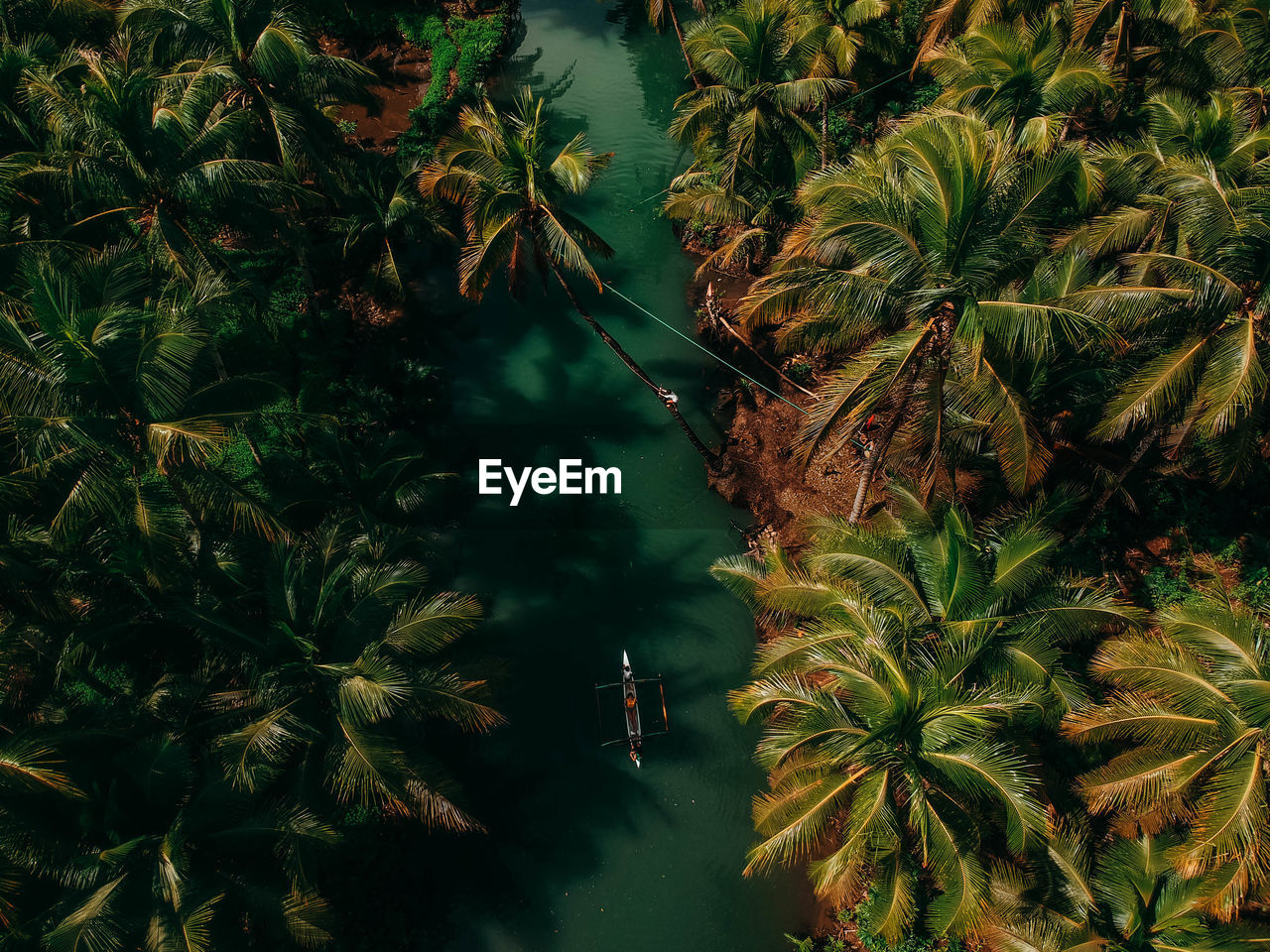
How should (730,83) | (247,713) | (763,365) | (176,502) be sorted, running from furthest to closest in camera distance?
(763,365)
(730,83)
(176,502)
(247,713)

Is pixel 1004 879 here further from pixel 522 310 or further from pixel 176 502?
pixel 522 310

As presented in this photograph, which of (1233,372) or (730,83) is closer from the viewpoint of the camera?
(1233,372)

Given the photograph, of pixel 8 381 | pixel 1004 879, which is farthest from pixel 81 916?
pixel 1004 879

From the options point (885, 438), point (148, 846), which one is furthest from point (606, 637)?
point (148, 846)

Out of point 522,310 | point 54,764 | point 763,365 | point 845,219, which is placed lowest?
point 54,764

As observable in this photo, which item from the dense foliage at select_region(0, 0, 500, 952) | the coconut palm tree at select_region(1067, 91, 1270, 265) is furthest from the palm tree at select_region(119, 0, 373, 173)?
the coconut palm tree at select_region(1067, 91, 1270, 265)
